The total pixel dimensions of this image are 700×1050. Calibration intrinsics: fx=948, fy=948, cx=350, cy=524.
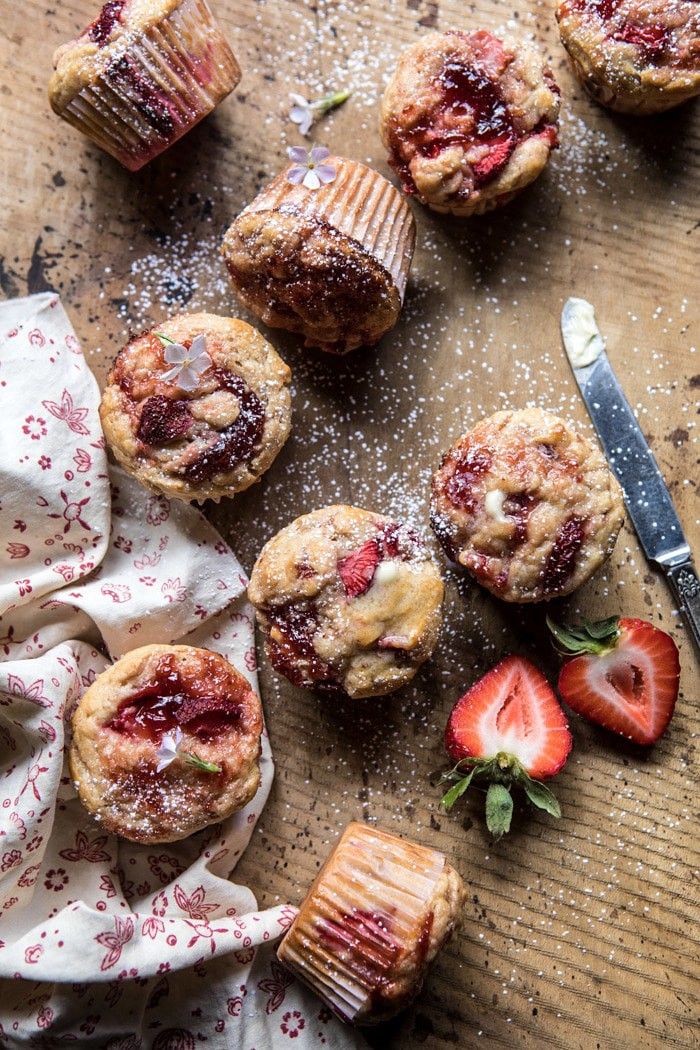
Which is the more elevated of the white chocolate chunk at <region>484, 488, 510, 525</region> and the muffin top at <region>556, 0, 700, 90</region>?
the muffin top at <region>556, 0, 700, 90</region>

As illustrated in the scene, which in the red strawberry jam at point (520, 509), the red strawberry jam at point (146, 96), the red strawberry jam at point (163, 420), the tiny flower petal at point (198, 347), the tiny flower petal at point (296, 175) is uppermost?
the red strawberry jam at point (146, 96)

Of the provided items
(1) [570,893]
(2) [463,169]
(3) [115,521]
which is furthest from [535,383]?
(1) [570,893]

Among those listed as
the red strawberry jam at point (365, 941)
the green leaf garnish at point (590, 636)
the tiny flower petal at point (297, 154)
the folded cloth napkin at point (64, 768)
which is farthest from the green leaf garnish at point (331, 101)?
the red strawberry jam at point (365, 941)

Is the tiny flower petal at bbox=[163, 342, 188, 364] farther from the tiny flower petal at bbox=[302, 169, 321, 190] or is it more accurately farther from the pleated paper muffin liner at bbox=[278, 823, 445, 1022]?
the pleated paper muffin liner at bbox=[278, 823, 445, 1022]

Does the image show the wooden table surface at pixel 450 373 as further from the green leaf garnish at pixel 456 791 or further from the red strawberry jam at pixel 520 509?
the red strawberry jam at pixel 520 509

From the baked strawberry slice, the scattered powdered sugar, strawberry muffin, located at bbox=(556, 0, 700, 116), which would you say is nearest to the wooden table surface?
the scattered powdered sugar

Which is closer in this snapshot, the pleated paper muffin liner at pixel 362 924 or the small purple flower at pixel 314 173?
the pleated paper muffin liner at pixel 362 924
